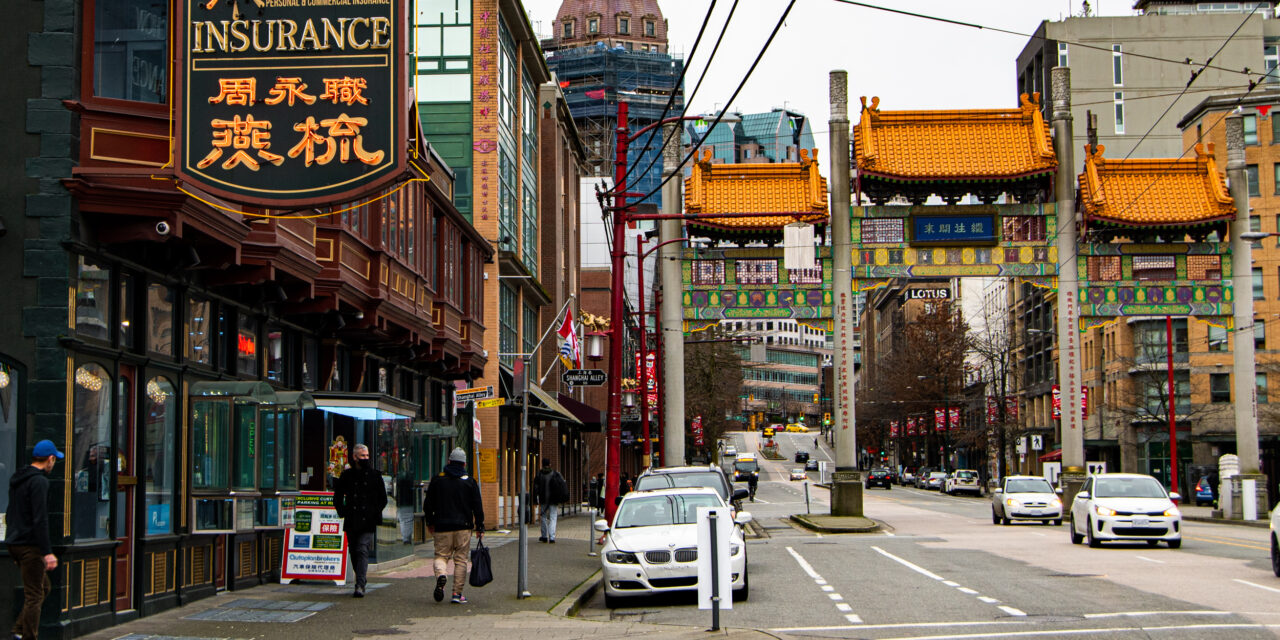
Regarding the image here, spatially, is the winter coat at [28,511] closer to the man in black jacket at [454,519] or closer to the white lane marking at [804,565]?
the man in black jacket at [454,519]

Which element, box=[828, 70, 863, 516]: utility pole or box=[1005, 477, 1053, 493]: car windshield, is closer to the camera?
box=[828, 70, 863, 516]: utility pole

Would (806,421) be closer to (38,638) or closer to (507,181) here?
(507,181)

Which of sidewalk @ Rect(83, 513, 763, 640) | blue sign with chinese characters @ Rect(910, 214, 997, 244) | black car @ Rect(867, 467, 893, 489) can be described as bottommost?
black car @ Rect(867, 467, 893, 489)

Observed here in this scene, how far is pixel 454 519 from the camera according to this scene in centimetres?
1647

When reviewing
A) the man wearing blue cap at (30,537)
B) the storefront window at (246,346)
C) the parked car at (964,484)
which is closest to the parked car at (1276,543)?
the storefront window at (246,346)

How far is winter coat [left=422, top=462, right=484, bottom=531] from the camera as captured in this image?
16.5 meters

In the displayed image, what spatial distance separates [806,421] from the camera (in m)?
199

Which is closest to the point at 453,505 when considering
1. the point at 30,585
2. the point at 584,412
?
the point at 30,585

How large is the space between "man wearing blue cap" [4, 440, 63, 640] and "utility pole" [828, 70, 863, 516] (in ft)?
97.7

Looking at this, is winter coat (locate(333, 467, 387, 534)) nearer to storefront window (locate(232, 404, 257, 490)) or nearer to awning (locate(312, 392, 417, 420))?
storefront window (locate(232, 404, 257, 490))

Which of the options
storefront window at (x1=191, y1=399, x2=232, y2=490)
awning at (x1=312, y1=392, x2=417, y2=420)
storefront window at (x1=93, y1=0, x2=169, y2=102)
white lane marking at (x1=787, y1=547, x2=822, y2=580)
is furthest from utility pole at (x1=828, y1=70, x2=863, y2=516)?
storefront window at (x1=93, y1=0, x2=169, y2=102)

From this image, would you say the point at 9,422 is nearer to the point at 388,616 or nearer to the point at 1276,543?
the point at 388,616

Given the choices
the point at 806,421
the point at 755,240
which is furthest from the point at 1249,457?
the point at 806,421

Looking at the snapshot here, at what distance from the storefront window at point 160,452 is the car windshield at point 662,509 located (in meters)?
5.82
